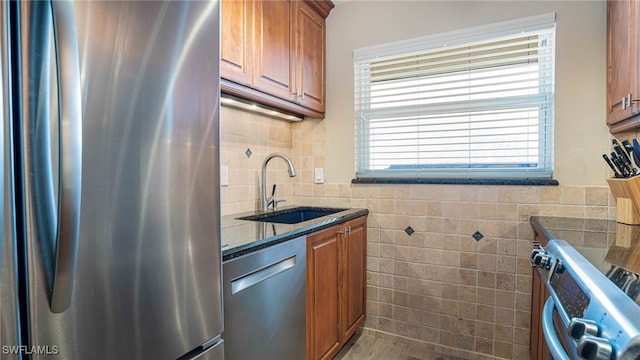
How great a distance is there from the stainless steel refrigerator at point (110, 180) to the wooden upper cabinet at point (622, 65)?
1.74m

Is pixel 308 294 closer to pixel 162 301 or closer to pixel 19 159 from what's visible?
pixel 162 301

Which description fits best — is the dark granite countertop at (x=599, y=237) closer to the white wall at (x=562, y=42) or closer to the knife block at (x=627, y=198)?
the knife block at (x=627, y=198)

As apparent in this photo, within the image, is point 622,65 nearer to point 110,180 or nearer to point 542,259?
point 542,259

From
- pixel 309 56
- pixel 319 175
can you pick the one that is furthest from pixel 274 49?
pixel 319 175

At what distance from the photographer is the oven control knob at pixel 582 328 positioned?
650mm

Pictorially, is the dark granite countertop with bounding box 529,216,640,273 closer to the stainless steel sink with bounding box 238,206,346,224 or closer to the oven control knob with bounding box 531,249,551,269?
the oven control knob with bounding box 531,249,551,269

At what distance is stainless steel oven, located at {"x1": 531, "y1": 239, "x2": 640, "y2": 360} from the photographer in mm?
580

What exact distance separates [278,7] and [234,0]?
0.40 m

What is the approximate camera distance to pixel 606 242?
124cm

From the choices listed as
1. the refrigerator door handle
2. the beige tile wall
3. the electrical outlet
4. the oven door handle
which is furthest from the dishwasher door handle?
the electrical outlet

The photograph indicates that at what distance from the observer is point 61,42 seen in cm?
64

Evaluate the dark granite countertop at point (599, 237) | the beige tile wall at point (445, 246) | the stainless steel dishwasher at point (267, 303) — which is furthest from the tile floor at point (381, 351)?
the dark granite countertop at point (599, 237)

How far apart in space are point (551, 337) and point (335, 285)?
1.19 m

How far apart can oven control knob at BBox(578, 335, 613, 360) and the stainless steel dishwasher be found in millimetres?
1006
